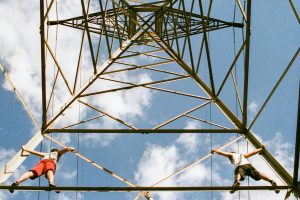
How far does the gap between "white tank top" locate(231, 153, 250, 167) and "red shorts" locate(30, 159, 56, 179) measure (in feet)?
12.5

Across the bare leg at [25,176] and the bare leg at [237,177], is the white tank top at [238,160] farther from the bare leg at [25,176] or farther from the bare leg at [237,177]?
the bare leg at [25,176]

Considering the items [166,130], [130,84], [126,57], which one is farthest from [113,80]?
[166,130]

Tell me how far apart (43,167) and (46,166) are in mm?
67

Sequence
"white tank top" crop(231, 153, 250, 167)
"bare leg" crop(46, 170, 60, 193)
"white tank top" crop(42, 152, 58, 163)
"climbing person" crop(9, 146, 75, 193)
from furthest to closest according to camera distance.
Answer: "white tank top" crop(42, 152, 58, 163) < "white tank top" crop(231, 153, 250, 167) < "climbing person" crop(9, 146, 75, 193) < "bare leg" crop(46, 170, 60, 193)

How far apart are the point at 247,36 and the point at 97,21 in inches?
348

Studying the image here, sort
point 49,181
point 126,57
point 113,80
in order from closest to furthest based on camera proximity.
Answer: point 49,181
point 113,80
point 126,57

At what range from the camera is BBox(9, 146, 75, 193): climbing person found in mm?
8379

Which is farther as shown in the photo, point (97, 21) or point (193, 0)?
point (97, 21)

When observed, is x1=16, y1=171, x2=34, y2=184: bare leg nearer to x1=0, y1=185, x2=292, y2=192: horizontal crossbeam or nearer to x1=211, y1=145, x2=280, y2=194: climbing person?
x1=0, y1=185, x2=292, y2=192: horizontal crossbeam

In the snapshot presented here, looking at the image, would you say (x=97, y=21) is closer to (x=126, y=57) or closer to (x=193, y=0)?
(x=126, y=57)

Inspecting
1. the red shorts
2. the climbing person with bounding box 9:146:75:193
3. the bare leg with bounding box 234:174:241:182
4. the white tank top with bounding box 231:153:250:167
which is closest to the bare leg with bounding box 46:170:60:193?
the climbing person with bounding box 9:146:75:193

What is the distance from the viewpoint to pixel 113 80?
564 inches

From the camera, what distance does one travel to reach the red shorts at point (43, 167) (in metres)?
8.70

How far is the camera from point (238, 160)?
9352 millimetres
